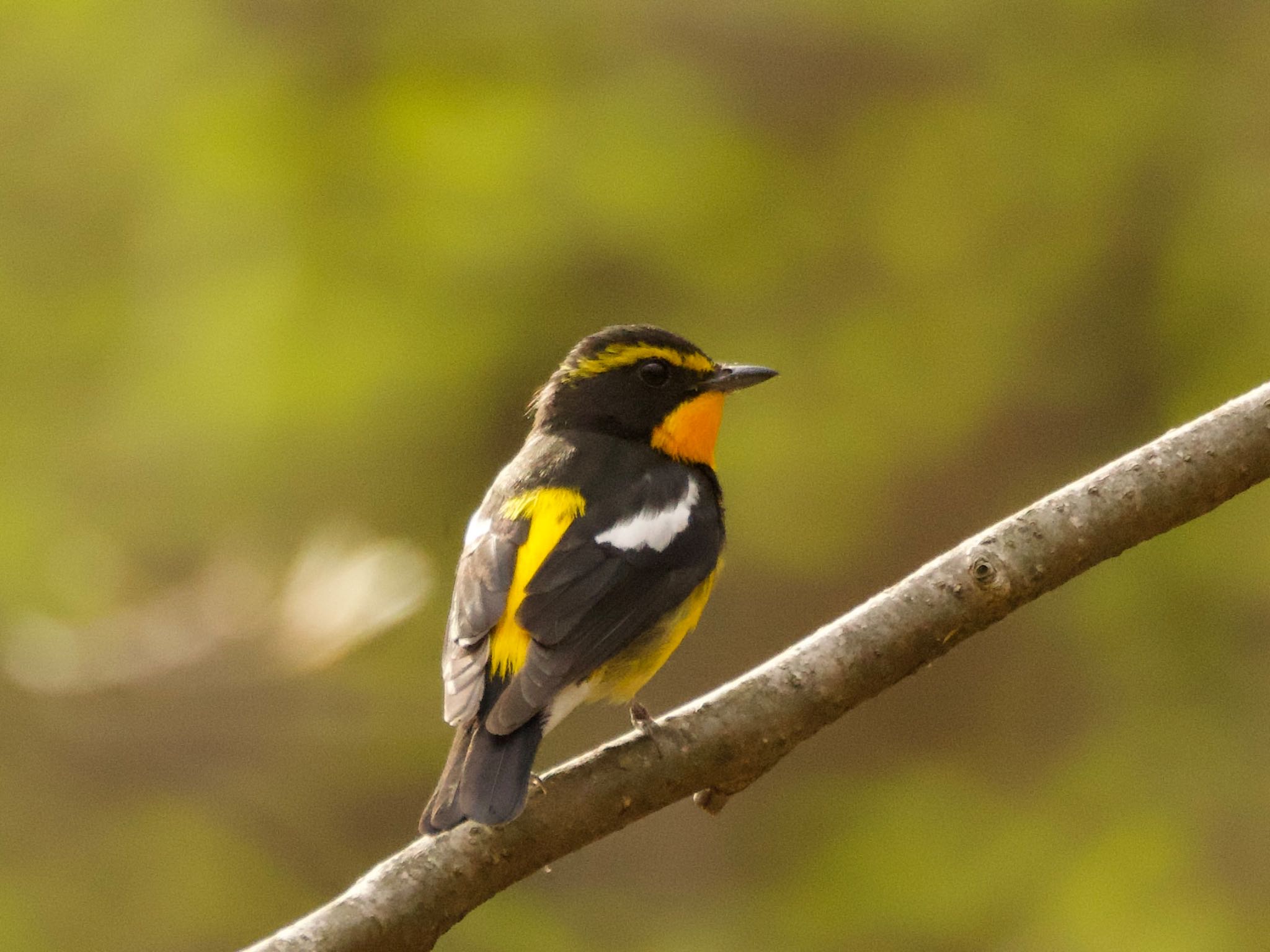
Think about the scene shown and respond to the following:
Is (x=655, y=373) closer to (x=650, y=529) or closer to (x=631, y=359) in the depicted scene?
(x=631, y=359)

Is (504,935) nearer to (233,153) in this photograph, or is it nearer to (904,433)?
(904,433)

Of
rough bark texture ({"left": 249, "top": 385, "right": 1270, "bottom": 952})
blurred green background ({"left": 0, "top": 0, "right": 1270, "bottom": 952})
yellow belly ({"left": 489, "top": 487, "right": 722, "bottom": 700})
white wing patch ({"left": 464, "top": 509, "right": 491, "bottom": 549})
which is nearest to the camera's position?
rough bark texture ({"left": 249, "top": 385, "right": 1270, "bottom": 952})

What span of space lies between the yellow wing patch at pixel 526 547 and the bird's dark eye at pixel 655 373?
2.14 ft

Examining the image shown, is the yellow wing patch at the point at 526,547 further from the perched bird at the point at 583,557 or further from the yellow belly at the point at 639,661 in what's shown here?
the yellow belly at the point at 639,661

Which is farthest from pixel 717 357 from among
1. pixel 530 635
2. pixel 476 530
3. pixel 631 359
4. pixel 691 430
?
pixel 530 635

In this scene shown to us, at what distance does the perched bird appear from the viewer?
10.1 feet

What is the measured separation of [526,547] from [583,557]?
158mm

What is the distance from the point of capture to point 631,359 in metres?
4.40

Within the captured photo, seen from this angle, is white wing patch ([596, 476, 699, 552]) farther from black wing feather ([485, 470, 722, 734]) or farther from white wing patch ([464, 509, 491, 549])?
white wing patch ([464, 509, 491, 549])

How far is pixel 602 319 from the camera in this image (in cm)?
791

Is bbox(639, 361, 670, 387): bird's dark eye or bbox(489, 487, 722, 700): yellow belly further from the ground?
bbox(639, 361, 670, 387): bird's dark eye

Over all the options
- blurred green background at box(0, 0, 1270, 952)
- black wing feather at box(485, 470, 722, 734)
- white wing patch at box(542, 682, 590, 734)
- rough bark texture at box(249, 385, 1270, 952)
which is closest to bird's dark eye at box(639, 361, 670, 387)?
black wing feather at box(485, 470, 722, 734)

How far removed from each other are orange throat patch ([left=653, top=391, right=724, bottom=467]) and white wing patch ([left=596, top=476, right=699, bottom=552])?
0.40m

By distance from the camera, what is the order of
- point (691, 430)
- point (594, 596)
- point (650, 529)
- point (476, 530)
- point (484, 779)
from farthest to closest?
point (691, 430)
point (476, 530)
point (650, 529)
point (594, 596)
point (484, 779)
